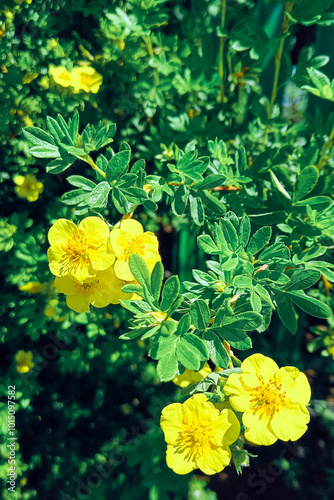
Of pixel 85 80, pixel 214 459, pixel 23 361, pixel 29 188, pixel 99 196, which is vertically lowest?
pixel 23 361

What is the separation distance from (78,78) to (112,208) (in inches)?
17.7

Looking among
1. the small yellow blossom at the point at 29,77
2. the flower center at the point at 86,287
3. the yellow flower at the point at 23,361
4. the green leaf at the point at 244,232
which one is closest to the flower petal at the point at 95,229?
the flower center at the point at 86,287

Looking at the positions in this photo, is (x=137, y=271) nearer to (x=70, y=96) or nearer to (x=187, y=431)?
(x=187, y=431)

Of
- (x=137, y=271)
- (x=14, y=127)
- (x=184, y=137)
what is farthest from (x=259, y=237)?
(x=14, y=127)

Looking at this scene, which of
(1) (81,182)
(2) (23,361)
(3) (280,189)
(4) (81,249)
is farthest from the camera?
(2) (23,361)

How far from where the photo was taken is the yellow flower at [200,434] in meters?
0.82

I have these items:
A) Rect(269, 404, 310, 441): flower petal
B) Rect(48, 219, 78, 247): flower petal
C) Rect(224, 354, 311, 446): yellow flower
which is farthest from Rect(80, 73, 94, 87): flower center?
Rect(269, 404, 310, 441): flower petal

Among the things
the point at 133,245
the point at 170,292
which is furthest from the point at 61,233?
the point at 170,292

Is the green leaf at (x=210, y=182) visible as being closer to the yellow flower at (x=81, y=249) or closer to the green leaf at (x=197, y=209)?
the green leaf at (x=197, y=209)

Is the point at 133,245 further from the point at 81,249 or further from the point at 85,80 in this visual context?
the point at 85,80

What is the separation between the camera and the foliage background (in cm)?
134

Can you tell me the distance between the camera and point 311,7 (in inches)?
44.4

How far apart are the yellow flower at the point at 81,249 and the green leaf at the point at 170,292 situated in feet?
0.46

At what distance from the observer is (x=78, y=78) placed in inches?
52.6
